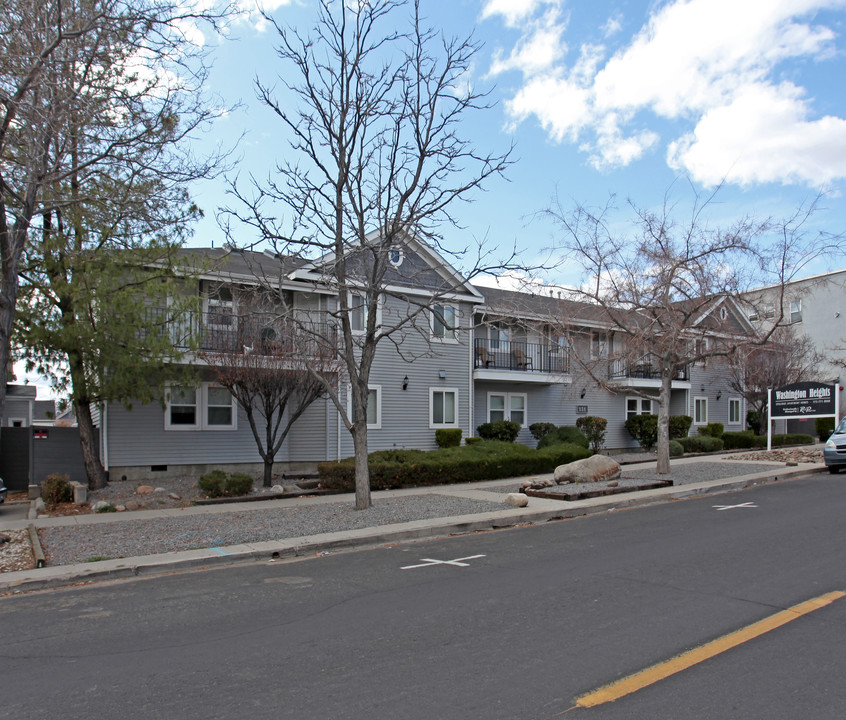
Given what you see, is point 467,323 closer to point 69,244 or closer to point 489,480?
point 489,480

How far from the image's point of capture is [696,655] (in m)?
5.14

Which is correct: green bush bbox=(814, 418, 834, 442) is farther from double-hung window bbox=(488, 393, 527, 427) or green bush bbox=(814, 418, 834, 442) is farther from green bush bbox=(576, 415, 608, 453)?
double-hung window bbox=(488, 393, 527, 427)

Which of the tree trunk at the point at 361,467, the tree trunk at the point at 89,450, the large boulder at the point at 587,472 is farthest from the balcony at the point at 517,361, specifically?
the tree trunk at the point at 89,450

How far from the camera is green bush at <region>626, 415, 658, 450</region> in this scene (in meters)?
29.4

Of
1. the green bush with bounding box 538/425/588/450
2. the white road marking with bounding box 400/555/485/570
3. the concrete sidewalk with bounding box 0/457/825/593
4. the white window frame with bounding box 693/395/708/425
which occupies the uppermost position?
the white window frame with bounding box 693/395/708/425

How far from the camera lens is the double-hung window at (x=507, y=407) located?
87.6ft

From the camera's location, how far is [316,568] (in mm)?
9227

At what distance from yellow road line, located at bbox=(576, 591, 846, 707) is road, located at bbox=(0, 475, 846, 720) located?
7 centimetres

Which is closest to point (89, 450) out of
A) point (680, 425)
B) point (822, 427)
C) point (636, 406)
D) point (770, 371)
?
point (636, 406)

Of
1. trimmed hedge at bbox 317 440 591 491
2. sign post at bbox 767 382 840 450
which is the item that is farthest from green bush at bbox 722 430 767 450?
trimmed hedge at bbox 317 440 591 491

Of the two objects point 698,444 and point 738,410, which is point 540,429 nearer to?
point 698,444

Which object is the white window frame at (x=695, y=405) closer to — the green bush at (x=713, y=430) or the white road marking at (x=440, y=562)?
the green bush at (x=713, y=430)

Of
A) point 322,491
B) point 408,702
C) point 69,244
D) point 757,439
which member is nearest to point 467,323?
point 322,491

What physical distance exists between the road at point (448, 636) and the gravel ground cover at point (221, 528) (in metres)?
1.63
